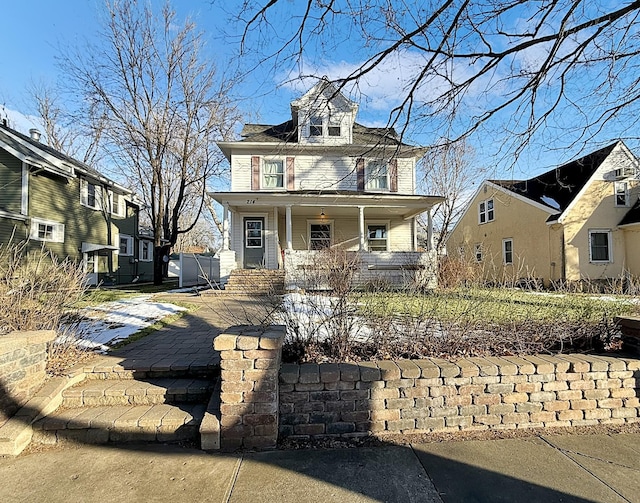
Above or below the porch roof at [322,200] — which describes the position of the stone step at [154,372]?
below

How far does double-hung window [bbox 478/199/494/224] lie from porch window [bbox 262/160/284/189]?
12.2 metres

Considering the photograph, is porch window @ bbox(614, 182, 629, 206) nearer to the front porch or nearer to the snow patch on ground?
the front porch

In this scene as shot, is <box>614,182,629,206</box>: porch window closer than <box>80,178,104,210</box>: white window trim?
Yes

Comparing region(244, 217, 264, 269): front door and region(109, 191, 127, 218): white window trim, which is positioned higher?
region(109, 191, 127, 218): white window trim

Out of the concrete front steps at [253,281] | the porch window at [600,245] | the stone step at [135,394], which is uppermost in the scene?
the porch window at [600,245]

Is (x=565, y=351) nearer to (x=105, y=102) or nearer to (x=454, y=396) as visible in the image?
(x=454, y=396)

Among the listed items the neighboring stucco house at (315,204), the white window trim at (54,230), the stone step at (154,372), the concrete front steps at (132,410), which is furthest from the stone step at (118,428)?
the white window trim at (54,230)

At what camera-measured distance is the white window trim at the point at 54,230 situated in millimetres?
11915

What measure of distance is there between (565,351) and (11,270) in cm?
663

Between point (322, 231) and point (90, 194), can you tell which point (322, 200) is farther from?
point (90, 194)

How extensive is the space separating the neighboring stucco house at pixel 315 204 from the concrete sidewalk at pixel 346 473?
880 cm

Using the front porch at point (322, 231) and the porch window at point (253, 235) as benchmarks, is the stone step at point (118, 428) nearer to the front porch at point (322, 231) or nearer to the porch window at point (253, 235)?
the front porch at point (322, 231)

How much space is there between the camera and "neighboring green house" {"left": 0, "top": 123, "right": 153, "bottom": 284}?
38.2 feet

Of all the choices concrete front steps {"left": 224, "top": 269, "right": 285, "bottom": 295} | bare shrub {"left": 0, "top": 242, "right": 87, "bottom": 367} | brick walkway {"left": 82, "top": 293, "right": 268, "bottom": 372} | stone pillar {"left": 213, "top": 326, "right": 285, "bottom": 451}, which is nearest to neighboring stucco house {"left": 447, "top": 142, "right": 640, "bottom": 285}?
concrete front steps {"left": 224, "top": 269, "right": 285, "bottom": 295}
